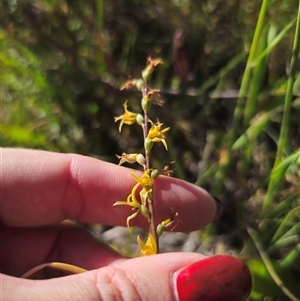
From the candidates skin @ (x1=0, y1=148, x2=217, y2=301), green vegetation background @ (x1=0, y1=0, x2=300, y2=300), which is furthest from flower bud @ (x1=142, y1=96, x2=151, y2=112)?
green vegetation background @ (x1=0, y1=0, x2=300, y2=300)

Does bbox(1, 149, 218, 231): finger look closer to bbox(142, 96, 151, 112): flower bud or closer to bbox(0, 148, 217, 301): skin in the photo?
bbox(0, 148, 217, 301): skin

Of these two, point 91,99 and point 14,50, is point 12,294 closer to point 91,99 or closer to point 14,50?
point 91,99

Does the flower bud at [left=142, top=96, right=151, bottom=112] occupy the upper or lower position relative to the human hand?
upper

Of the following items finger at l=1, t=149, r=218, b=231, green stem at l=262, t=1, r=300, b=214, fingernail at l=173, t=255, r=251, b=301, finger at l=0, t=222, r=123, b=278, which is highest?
green stem at l=262, t=1, r=300, b=214

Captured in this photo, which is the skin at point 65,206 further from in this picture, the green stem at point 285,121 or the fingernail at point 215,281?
the fingernail at point 215,281

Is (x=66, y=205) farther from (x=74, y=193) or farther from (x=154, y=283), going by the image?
(x=154, y=283)

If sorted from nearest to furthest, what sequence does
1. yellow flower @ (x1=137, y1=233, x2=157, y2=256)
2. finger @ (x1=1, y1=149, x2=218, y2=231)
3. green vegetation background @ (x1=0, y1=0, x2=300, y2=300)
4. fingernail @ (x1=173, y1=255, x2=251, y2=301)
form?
fingernail @ (x1=173, y1=255, x2=251, y2=301) < yellow flower @ (x1=137, y1=233, x2=157, y2=256) < finger @ (x1=1, y1=149, x2=218, y2=231) < green vegetation background @ (x1=0, y1=0, x2=300, y2=300)
